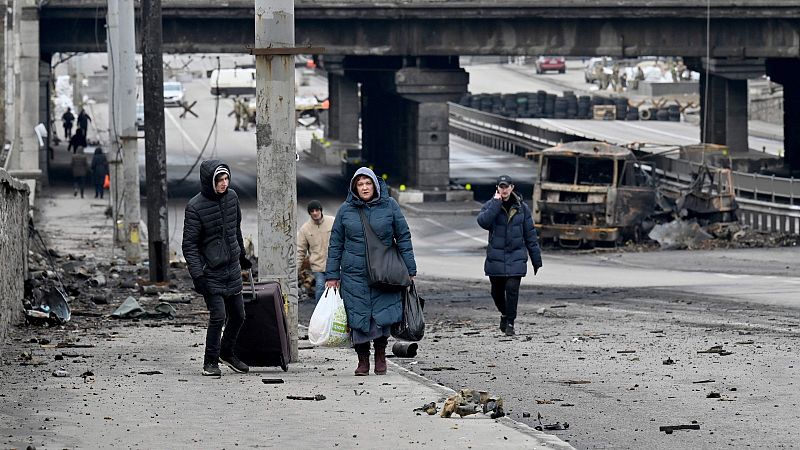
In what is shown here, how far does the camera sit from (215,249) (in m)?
13.0

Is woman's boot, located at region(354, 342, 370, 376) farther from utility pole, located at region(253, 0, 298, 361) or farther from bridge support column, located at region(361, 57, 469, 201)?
bridge support column, located at region(361, 57, 469, 201)

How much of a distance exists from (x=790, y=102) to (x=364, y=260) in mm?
47293

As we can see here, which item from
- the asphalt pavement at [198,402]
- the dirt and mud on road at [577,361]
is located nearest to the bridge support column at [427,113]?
the dirt and mud on road at [577,361]

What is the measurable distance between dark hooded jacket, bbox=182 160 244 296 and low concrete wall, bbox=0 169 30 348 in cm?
310

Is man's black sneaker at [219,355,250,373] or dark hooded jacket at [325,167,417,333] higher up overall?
dark hooded jacket at [325,167,417,333]

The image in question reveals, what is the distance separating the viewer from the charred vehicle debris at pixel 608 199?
36438mm

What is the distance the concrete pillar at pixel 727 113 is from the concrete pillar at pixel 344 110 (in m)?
16.9

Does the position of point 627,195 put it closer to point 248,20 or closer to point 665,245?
point 665,245

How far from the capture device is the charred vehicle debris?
36.4 metres

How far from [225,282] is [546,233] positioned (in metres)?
24.2

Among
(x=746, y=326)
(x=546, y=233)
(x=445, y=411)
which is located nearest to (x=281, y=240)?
(x=445, y=411)

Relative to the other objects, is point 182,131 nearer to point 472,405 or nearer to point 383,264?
point 383,264

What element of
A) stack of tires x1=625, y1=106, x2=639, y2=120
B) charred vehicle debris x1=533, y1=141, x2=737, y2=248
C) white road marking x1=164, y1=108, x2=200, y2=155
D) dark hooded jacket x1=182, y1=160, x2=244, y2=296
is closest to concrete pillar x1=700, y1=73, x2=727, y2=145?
charred vehicle debris x1=533, y1=141, x2=737, y2=248

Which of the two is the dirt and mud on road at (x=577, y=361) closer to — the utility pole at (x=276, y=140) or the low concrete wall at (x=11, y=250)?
the low concrete wall at (x=11, y=250)
